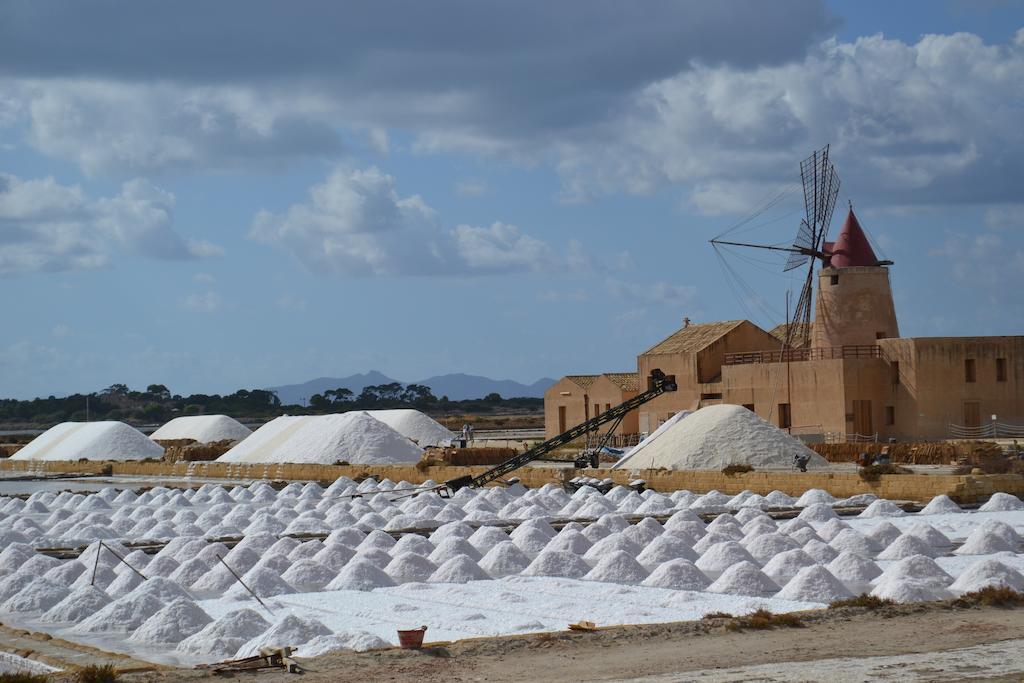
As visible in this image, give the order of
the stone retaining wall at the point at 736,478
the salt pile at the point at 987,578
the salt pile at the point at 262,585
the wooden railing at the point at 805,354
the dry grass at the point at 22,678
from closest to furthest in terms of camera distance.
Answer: the dry grass at the point at 22,678, the salt pile at the point at 987,578, the salt pile at the point at 262,585, the stone retaining wall at the point at 736,478, the wooden railing at the point at 805,354

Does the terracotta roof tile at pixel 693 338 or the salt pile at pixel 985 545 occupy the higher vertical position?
the terracotta roof tile at pixel 693 338

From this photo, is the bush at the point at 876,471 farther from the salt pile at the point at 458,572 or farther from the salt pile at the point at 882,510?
the salt pile at the point at 458,572

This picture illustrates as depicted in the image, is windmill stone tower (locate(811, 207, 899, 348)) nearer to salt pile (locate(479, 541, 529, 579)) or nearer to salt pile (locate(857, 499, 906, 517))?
salt pile (locate(857, 499, 906, 517))

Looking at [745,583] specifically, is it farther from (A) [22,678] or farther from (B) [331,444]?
(B) [331,444]

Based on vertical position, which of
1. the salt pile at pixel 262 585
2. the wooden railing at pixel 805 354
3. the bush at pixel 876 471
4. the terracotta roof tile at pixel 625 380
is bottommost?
the salt pile at pixel 262 585

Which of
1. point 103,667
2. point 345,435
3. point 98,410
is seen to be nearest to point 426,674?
point 103,667

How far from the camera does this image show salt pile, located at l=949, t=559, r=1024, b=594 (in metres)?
10.1

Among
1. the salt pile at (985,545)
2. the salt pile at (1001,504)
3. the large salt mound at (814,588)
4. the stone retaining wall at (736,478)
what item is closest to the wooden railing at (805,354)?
the stone retaining wall at (736,478)

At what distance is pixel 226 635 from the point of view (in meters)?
8.97

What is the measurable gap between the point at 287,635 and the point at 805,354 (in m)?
20.7

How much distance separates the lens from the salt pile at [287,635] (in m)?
8.36

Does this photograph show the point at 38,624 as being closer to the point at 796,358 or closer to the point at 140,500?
the point at 140,500

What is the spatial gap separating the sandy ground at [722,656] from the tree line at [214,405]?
78106 millimetres

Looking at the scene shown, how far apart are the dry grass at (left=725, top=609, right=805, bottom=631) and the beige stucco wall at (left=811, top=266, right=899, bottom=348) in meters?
19.6
